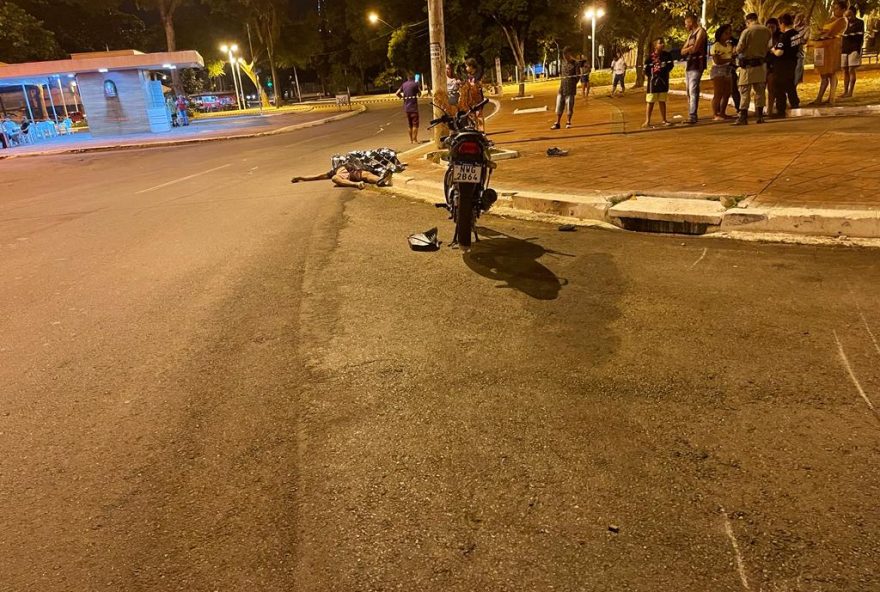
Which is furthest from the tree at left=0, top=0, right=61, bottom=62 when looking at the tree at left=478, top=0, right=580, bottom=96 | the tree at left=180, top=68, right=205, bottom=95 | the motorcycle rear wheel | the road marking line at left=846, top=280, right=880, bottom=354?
the road marking line at left=846, top=280, right=880, bottom=354

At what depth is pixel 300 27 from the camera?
2167 inches

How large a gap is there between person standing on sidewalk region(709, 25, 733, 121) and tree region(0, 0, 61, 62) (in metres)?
40.9

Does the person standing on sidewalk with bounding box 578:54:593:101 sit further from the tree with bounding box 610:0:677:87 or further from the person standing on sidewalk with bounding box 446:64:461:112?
the tree with bounding box 610:0:677:87

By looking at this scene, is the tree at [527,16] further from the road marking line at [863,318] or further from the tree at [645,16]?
the road marking line at [863,318]

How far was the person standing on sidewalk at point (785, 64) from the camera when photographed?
10648mm


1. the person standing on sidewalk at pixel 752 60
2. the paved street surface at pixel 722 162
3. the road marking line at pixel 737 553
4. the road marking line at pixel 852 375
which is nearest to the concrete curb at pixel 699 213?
the paved street surface at pixel 722 162

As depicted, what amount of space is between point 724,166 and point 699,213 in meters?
2.45

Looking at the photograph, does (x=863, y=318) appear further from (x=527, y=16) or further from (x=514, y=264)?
(x=527, y=16)

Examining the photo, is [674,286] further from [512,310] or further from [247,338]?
[247,338]

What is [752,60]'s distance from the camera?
10547 millimetres

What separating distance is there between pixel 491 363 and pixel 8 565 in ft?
7.92

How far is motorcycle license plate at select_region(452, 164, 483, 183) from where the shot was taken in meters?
5.69

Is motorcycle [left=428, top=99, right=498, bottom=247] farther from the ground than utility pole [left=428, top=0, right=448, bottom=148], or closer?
→ closer

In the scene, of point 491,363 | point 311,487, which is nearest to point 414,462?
point 311,487
